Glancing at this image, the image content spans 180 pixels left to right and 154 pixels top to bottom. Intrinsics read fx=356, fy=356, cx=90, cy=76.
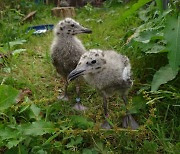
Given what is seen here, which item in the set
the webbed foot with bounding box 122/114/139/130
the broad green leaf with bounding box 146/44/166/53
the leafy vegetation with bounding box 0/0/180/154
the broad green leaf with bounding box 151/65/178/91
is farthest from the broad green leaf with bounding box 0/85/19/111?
the broad green leaf with bounding box 146/44/166/53

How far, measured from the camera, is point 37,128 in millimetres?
2285

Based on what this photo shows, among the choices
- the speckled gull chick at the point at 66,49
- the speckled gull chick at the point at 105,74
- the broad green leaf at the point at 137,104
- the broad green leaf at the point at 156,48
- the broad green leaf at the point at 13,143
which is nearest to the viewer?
the broad green leaf at the point at 13,143

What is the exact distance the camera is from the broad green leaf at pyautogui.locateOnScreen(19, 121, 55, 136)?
2246mm

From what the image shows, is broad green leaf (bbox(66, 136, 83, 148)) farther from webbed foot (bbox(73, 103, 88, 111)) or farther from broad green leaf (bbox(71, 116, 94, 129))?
webbed foot (bbox(73, 103, 88, 111))

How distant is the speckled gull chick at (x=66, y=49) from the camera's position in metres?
3.11

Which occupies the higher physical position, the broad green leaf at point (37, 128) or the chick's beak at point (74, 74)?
the chick's beak at point (74, 74)

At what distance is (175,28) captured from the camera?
8.50 feet

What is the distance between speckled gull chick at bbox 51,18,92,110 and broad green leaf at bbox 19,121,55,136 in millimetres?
690

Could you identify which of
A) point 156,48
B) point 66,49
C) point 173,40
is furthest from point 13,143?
point 156,48

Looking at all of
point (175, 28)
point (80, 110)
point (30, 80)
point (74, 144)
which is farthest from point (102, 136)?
point (30, 80)

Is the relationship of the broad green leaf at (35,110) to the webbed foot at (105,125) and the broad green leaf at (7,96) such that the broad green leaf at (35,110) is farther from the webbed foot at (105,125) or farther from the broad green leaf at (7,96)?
the webbed foot at (105,125)

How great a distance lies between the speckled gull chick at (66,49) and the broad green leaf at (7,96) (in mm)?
756

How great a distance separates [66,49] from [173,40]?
3.28ft

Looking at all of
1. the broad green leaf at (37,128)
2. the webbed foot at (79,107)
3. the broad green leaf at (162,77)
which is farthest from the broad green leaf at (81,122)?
the broad green leaf at (162,77)
